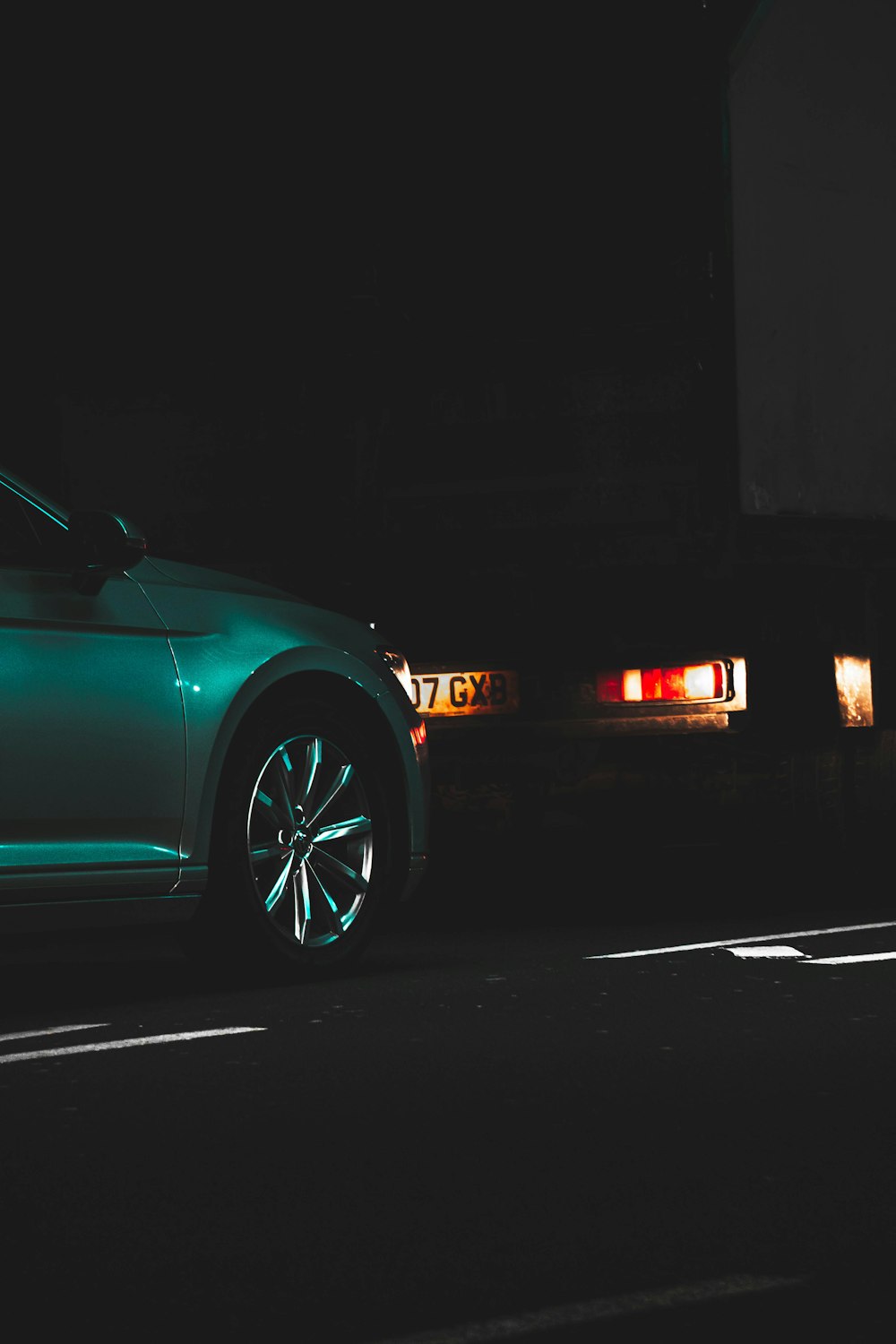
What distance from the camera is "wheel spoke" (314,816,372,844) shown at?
855cm

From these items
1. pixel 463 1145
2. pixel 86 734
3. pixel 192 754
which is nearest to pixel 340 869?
pixel 192 754

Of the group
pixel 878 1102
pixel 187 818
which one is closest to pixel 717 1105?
pixel 878 1102

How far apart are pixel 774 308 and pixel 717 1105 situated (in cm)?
573

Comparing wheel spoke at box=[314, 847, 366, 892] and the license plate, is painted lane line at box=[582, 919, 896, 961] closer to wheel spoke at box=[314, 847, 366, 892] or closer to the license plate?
wheel spoke at box=[314, 847, 366, 892]

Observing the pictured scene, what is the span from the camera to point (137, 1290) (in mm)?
4398

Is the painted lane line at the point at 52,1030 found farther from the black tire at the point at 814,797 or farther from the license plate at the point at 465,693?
the black tire at the point at 814,797

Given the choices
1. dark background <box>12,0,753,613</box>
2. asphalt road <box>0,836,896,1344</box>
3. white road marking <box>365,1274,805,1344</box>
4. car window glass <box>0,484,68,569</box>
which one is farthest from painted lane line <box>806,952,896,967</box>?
white road marking <box>365,1274,805,1344</box>

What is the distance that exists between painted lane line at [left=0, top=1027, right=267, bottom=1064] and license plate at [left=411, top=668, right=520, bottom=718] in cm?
419

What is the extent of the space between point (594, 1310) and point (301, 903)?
14.0 ft

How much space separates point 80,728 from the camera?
7773 mm

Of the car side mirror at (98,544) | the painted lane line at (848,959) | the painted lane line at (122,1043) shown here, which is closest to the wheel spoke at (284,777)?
the car side mirror at (98,544)

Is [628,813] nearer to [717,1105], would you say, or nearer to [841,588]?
[841,588]

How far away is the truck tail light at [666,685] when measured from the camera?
36.3 ft

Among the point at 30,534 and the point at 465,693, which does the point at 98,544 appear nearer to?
the point at 30,534
